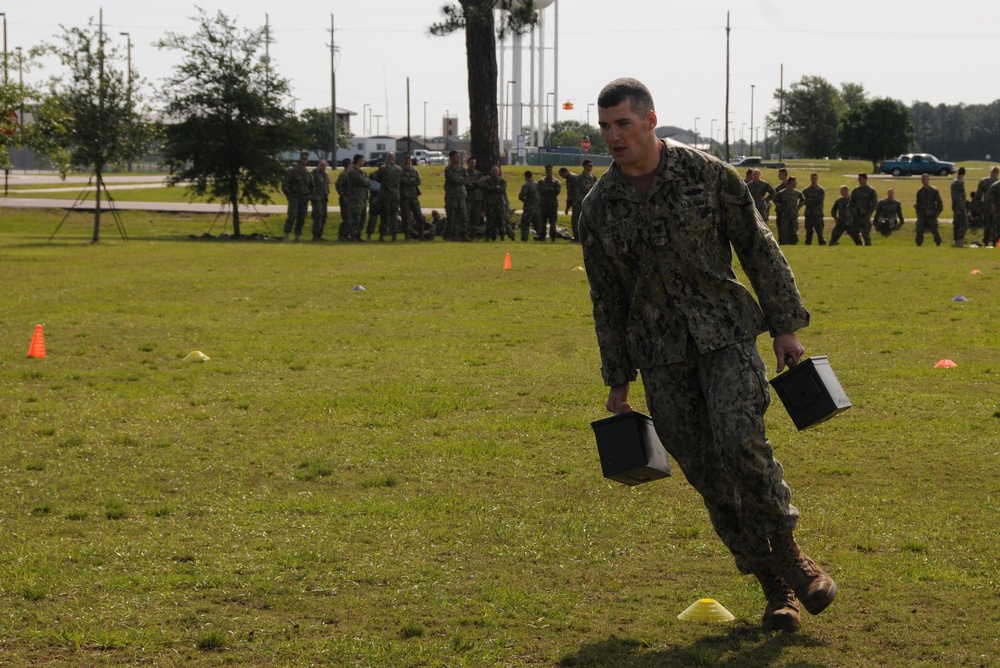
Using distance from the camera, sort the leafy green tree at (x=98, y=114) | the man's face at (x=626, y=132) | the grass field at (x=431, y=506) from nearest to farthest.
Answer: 1. the man's face at (x=626, y=132)
2. the grass field at (x=431, y=506)
3. the leafy green tree at (x=98, y=114)

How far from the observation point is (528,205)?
35531 mm

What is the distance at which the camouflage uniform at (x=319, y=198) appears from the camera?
3522cm

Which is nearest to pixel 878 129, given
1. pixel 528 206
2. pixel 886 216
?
pixel 886 216

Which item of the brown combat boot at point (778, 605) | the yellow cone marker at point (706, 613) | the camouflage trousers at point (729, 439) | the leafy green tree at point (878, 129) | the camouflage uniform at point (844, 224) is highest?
the leafy green tree at point (878, 129)

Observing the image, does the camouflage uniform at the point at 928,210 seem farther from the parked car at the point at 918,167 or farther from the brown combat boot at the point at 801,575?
the parked car at the point at 918,167

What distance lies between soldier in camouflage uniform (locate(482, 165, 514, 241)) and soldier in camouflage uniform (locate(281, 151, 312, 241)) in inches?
189

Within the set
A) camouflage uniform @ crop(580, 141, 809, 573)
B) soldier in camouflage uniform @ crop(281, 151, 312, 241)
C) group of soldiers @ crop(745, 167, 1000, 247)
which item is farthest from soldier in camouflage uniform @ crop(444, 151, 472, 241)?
camouflage uniform @ crop(580, 141, 809, 573)

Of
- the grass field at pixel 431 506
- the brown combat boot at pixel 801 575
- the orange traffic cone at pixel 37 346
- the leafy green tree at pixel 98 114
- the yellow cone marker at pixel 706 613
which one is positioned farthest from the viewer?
the leafy green tree at pixel 98 114

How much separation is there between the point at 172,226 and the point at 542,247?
1595cm

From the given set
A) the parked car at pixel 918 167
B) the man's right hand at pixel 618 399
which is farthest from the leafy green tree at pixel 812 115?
the man's right hand at pixel 618 399

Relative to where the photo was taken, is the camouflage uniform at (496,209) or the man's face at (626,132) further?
the camouflage uniform at (496,209)

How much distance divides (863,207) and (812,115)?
96.6 meters

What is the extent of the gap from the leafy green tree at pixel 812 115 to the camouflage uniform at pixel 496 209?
9514 cm

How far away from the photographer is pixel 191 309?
1792cm
